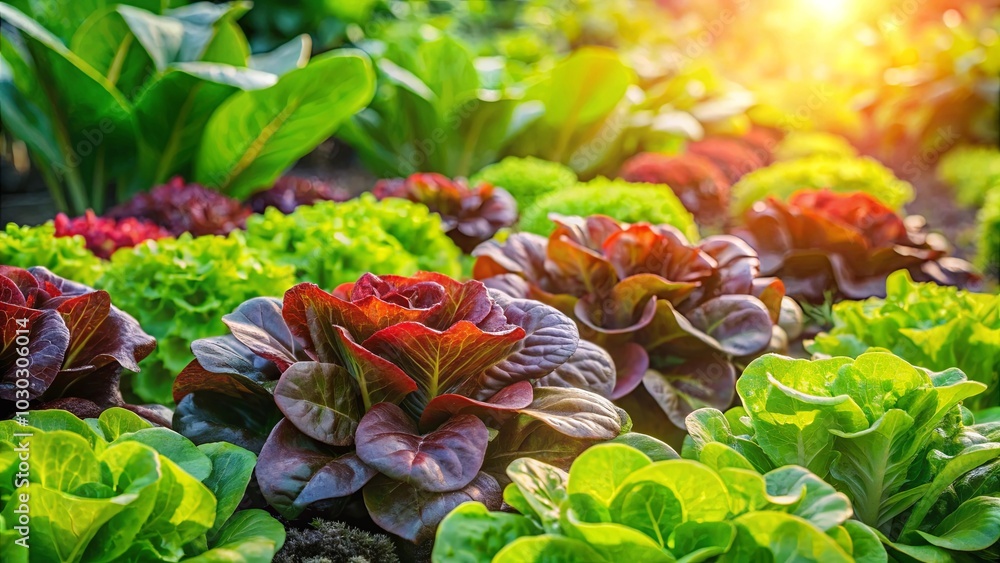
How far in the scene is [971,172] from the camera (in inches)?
208

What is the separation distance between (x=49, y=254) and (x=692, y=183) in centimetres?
332

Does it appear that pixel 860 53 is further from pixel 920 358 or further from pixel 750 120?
pixel 920 358

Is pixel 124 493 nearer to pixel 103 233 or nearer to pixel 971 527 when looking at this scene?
pixel 971 527

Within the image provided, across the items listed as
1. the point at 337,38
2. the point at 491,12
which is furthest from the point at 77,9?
the point at 491,12

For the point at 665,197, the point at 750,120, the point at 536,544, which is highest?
the point at 536,544

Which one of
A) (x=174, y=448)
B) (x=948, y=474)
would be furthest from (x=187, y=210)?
(x=948, y=474)

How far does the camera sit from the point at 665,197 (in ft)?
11.2

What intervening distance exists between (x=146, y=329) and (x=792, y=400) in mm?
1794

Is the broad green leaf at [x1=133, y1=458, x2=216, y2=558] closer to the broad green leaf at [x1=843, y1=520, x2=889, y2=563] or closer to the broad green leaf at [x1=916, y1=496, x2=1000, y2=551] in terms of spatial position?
the broad green leaf at [x1=843, y1=520, x2=889, y2=563]

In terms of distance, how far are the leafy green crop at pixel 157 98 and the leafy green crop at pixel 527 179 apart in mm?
1003

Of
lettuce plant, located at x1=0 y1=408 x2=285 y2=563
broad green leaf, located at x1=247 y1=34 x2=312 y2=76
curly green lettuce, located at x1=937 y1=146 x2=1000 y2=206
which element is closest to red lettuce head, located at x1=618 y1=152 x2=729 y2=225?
curly green lettuce, located at x1=937 y1=146 x2=1000 y2=206

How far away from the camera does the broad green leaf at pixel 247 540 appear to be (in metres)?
1.13

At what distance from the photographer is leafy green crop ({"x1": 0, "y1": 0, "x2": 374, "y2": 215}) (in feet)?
10.7

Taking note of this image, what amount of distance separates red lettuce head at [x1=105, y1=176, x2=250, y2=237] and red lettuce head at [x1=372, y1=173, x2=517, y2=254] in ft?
2.33
